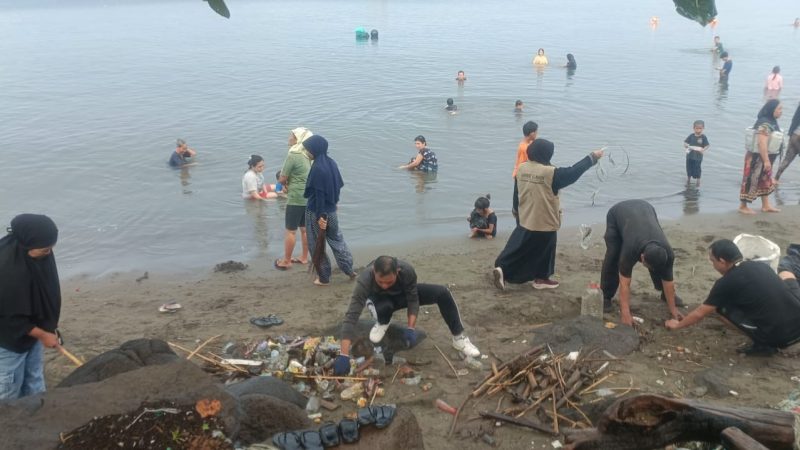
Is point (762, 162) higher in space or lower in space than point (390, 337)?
higher

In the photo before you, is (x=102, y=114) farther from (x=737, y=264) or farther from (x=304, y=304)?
(x=737, y=264)

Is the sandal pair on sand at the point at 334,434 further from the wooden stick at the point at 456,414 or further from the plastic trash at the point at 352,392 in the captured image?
the plastic trash at the point at 352,392

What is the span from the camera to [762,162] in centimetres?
1004

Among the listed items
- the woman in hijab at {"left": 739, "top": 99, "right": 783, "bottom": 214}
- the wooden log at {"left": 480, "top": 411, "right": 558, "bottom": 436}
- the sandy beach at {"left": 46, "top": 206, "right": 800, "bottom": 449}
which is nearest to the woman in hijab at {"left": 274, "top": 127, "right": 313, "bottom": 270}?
the sandy beach at {"left": 46, "top": 206, "right": 800, "bottom": 449}

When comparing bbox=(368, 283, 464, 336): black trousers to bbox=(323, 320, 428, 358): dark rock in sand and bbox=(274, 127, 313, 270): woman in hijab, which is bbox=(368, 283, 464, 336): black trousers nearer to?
bbox=(323, 320, 428, 358): dark rock in sand

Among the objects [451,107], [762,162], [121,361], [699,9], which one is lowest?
[121,361]

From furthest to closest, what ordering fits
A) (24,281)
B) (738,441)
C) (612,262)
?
(612,262), (24,281), (738,441)

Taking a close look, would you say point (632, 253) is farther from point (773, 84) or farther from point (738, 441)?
point (773, 84)

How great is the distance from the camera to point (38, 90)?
28641 millimetres

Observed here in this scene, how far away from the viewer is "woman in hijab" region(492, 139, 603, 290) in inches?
272

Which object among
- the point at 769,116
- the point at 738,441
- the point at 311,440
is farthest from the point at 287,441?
the point at 769,116

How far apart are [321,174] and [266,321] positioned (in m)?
1.87

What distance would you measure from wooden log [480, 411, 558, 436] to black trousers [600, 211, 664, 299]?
97.2 inches

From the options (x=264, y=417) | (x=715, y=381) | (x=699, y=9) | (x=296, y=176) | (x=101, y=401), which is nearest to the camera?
(x=699, y=9)
